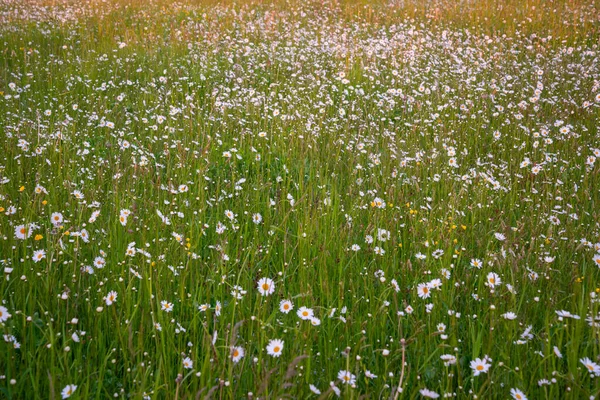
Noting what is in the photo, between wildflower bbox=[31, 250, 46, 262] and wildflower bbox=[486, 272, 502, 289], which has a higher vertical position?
wildflower bbox=[31, 250, 46, 262]

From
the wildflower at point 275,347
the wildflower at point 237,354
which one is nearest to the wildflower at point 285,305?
the wildflower at point 275,347

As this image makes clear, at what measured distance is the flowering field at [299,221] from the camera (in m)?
1.94

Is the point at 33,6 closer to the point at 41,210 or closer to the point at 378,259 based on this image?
the point at 41,210

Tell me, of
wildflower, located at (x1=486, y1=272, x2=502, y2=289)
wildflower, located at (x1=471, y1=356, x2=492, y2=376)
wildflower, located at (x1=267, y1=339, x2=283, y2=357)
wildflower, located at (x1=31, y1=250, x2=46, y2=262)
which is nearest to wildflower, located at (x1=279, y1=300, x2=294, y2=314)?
wildflower, located at (x1=267, y1=339, x2=283, y2=357)

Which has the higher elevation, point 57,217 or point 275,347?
point 57,217

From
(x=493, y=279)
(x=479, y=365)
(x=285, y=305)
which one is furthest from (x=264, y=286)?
(x=493, y=279)

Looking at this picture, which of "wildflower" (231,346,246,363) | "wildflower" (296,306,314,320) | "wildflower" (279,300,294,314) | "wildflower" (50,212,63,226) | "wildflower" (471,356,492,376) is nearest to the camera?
"wildflower" (231,346,246,363)

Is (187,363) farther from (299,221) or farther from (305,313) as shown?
(299,221)

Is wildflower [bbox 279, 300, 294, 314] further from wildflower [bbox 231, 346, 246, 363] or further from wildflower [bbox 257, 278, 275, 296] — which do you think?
wildflower [bbox 231, 346, 246, 363]

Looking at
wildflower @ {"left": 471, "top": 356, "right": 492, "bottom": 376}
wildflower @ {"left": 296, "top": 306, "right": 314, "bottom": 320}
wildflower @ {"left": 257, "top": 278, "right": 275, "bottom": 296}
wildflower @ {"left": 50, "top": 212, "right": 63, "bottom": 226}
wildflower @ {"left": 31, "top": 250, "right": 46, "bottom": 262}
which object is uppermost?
wildflower @ {"left": 50, "top": 212, "right": 63, "bottom": 226}

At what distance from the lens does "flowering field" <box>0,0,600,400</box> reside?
1941 mm

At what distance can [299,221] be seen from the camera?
117 inches

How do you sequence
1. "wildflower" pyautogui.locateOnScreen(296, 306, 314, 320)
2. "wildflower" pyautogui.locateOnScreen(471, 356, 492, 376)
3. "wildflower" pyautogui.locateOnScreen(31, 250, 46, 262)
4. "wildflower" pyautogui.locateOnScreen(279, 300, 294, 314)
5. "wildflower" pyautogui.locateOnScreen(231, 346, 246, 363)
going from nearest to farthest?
1. "wildflower" pyautogui.locateOnScreen(231, 346, 246, 363)
2. "wildflower" pyautogui.locateOnScreen(471, 356, 492, 376)
3. "wildflower" pyautogui.locateOnScreen(296, 306, 314, 320)
4. "wildflower" pyautogui.locateOnScreen(279, 300, 294, 314)
5. "wildflower" pyautogui.locateOnScreen(31, 250, 46, 262)

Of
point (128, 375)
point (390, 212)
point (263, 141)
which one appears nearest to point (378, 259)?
point (390, 212)
